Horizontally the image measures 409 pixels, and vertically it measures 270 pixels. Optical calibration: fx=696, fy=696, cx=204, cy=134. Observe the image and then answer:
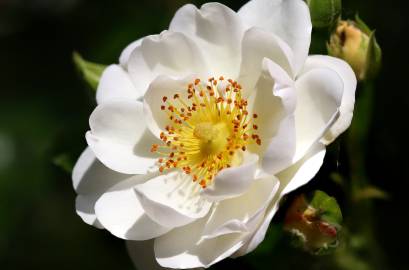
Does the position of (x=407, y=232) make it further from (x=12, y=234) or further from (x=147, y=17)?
(x=12, y=234)

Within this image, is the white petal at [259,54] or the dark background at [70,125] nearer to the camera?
the white petal at [259,54]

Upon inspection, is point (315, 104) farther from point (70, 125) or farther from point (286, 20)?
point (70, 125)

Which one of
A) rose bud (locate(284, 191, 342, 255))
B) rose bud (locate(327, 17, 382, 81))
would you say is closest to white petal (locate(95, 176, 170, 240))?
Result: rose bud (locate(284, 191, 342, 255))

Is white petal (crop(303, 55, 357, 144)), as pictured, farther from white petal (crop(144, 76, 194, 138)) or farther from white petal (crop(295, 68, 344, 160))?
white petal (crop(144, 76, 194, 138))

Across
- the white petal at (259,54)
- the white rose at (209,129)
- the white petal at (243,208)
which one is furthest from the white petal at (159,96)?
the white petal at (243,208)

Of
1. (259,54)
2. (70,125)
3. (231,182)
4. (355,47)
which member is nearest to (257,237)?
(231,182)

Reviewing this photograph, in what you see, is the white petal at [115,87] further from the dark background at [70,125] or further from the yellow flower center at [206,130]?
the dark background at [70,125]

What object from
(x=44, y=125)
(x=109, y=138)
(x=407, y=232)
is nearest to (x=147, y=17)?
(x=44, y=125)
